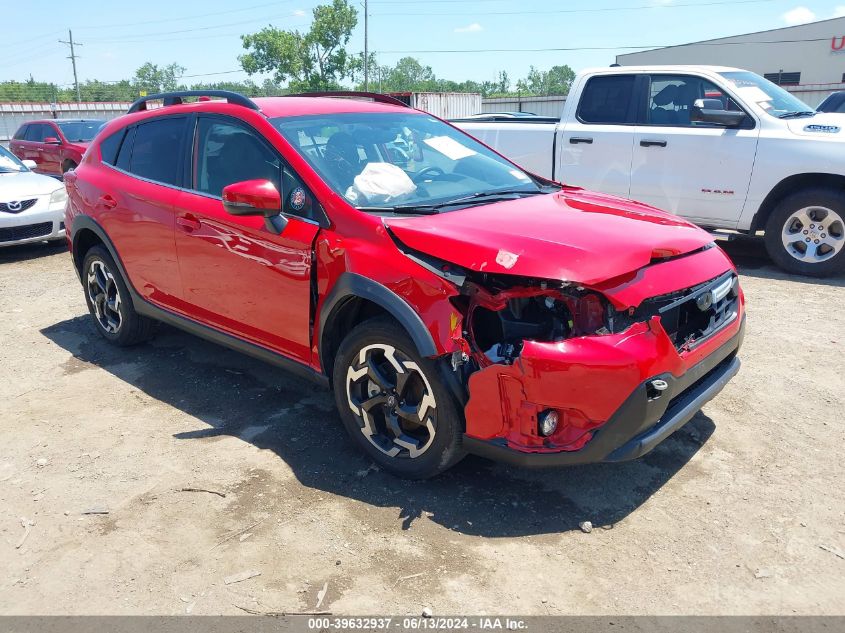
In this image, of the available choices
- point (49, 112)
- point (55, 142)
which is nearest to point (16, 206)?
point (55, 142)

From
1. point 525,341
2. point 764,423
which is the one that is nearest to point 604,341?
point 525,341

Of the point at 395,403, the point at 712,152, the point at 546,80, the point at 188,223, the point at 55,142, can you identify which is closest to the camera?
the point at 395,403

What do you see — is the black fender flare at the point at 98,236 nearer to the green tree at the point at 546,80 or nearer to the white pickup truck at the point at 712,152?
the white pickup truck at the point at 712,152

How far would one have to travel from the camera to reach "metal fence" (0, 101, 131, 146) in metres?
32.3

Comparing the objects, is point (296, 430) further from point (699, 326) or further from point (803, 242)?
point (803, 242)

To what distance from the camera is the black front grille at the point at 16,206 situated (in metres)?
8.59

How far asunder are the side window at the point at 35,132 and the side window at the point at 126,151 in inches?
476

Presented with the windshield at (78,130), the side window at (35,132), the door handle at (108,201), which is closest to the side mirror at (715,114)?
the door handle at (108,201)

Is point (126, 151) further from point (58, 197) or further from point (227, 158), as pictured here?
point (58, 197)

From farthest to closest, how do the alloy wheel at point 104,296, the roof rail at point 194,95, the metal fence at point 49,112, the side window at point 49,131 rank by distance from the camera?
the metal fence at point 49,112
the side window at point 49,131
the alloy wheel at point 104,296
the roof rail at point 194,95

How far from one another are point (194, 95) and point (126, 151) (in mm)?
788

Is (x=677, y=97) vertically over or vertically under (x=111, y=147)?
over

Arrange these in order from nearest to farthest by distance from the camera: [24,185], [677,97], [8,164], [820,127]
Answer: [820,127], [677,97], [24,185], [8,164]

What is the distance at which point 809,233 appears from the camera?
6699mm
